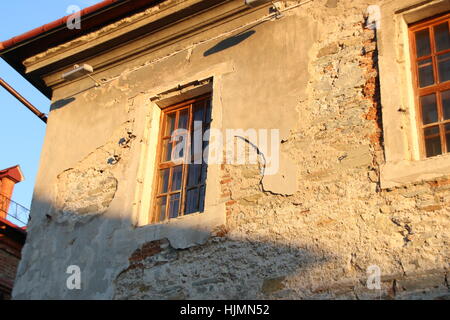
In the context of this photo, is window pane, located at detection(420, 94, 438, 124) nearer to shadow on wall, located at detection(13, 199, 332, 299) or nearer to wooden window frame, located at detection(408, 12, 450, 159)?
wooden window frame, located at detection(408, 12, 450, 159)

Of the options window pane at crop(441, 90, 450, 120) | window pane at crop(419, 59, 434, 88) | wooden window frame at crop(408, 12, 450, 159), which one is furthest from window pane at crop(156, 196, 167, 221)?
window pane at crop(441, 90, 450, 120)

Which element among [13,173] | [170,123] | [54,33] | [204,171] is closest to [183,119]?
[170,123]

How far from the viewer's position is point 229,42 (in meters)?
7.48

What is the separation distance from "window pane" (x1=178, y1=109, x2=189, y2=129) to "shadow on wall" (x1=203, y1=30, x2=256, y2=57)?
2.17 ft

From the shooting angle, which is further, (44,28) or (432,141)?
(44,28)

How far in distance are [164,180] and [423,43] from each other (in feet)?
9.64

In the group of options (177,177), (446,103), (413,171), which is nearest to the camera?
(413,171)

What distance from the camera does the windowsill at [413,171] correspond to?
5.51 meters

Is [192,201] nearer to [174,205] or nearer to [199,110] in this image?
[174,205]

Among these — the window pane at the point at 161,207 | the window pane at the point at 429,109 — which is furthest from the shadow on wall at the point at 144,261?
the window pane at the point at 429,109

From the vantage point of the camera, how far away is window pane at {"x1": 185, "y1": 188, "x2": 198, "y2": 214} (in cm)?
696

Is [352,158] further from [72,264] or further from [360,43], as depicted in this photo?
[72,264]

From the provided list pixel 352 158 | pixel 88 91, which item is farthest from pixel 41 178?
pixel 352 158
